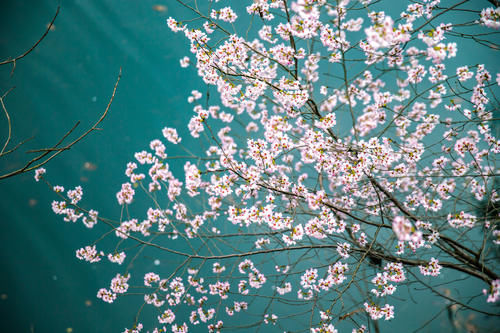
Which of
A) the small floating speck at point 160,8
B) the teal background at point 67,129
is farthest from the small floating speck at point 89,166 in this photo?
the small floating speck at point 160,8

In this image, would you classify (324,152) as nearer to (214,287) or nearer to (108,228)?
(214,287)

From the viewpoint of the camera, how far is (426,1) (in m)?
2.60

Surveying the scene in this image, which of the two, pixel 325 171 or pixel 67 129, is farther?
pixel 67 129

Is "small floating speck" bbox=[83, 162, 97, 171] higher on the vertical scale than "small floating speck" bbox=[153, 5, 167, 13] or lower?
lower

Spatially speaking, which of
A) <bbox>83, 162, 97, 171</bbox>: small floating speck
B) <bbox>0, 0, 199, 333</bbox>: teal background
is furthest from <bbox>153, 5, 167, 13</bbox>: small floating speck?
<bbox>83, 162, 97, 171</bbox>: small floating speck

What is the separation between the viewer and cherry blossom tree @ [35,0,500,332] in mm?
2111

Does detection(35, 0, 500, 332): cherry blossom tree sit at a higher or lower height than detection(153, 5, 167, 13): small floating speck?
lower

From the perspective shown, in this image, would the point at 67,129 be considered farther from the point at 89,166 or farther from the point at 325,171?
the point at 325,171

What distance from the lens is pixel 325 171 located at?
2676 mm

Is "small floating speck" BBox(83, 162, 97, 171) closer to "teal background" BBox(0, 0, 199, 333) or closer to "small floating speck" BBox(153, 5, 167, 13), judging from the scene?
"teal background" BBox(0, 0, 199, 333)

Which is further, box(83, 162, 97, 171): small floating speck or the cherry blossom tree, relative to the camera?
box(83, 162, 97, 171): small floating speck

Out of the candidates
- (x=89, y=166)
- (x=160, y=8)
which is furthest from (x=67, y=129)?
(x=160, y=8)

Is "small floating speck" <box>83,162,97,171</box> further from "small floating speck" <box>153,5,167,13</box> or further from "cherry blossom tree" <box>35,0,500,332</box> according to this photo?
"small floating speck" <box>153,5,167,13</box>

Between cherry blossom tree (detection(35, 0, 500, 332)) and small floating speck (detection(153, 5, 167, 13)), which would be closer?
cherry blossom tree (detection(35, 0, 500, 332))
